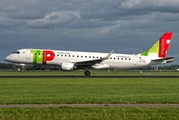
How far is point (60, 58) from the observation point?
6141 cm

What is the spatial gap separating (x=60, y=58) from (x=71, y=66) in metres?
2.27

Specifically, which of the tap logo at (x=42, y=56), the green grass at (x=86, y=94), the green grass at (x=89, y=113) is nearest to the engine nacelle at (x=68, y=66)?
the tap logo at (x=42, y=56)

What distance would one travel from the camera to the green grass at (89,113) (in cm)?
1628

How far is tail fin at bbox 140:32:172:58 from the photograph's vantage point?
6831cm

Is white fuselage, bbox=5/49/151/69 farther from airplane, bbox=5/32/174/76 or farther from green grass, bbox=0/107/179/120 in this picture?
green grass, bbox=0/107/179/120

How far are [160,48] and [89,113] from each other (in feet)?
173

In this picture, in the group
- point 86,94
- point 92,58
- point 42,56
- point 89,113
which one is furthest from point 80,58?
point 89,113

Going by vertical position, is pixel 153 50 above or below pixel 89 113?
above

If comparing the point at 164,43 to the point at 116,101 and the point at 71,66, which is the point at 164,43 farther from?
the point at 116,101

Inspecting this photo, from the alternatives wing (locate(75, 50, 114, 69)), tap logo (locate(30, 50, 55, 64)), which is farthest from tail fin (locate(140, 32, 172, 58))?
tap logo (locate(30, 50, 55, 64))

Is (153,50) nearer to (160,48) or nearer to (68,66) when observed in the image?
(160,48)

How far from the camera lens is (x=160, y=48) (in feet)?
226

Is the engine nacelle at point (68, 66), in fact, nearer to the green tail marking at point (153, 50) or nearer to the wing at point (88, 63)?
the wing at point (88, 63)

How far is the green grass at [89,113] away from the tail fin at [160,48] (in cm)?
5006
